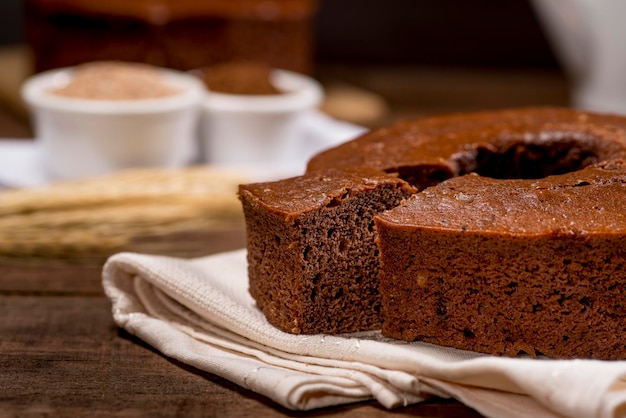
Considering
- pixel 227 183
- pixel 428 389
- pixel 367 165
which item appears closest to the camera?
pixel 428 389

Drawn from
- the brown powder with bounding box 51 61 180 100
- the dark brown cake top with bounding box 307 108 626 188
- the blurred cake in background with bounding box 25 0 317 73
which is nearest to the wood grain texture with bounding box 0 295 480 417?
the dark brown cake top with bounding box 307 108 626 188

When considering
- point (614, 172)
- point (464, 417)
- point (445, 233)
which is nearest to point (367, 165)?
point (445, 233)

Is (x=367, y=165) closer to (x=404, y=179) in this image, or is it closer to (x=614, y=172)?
(x=404, y=179)

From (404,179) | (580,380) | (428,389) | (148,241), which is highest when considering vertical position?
(404,179)

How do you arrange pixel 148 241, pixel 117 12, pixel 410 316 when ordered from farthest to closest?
pixel 117 12, pixel 148 241, pixel 410 316

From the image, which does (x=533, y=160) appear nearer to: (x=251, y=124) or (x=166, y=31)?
(x=251, y=124)

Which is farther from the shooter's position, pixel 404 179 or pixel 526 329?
pixel 404 179

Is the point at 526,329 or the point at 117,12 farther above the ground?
the point at 117,12
